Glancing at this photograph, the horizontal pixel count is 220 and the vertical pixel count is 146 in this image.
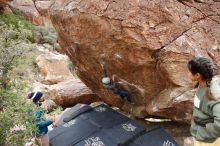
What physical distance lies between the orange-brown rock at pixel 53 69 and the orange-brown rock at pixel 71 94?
2956 millimetres

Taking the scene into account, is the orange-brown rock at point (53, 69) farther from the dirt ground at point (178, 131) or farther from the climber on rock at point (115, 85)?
the climber on rock at point (115, 85)

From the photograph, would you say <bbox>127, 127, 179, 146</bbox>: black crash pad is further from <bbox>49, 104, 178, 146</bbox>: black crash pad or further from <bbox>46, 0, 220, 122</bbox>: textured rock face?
<bbox>46, 0, 220, 122</bbox>: textured rock face

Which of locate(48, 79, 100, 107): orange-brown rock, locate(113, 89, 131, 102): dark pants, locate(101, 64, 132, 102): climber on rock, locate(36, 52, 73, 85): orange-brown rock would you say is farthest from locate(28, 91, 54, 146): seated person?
locate(36, 52, 73, 85): orange-brown rock

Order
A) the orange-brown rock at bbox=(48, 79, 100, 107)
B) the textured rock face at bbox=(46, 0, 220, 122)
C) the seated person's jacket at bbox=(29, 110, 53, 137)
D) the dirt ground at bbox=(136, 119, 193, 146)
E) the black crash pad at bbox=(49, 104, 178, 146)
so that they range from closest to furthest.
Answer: the textured rock face at bbox=(46, 0, 220, 122) < the seated person's jacket at bbox=(29, 110, 53, 137) < the black crash pad at bbox=(49, 104, 178, 146) < the dirt ground at bbox=(136, 119, 193, 146) < the orange-brown rock at bbox=(48, 79, 100, 107)

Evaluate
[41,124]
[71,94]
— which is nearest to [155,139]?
[41,124]

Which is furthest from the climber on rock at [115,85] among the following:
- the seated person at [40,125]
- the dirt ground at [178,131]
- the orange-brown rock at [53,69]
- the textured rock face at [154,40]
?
the orange-brown rock at [53,69]

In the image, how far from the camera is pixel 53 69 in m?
12.1

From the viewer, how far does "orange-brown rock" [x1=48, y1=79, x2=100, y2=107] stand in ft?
25.8

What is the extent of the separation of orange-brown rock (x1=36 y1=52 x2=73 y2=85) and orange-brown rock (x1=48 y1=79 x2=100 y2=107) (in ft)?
9.70

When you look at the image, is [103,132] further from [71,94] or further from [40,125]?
[71,94]

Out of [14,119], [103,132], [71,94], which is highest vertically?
[14,119]

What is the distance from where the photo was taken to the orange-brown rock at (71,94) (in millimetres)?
7879

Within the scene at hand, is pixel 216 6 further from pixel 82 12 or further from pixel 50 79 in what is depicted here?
pixel 50 79

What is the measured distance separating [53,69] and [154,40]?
8039 millimetres
